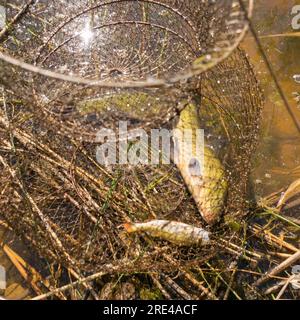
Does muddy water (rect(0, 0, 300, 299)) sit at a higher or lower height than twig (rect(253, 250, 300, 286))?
higher

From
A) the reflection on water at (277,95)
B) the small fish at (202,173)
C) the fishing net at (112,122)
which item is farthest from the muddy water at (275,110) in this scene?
the small fish at (202,173)

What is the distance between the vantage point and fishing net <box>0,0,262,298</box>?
2.90 m

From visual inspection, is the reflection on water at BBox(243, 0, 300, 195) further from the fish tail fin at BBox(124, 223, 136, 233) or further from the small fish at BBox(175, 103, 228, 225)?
the fish tail fin at BBox(124, 223, 136, 233)

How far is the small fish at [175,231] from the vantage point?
9.34ft

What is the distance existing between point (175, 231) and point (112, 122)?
79 cm

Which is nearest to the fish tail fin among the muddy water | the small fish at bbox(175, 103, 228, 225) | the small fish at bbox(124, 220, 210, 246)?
the small fish at bbox(124, 220, 210, 246)

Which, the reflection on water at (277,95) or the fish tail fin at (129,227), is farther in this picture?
the reflection on water at (277,95)

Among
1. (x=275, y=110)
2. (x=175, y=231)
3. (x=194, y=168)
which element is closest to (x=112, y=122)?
(x=194, y=168)

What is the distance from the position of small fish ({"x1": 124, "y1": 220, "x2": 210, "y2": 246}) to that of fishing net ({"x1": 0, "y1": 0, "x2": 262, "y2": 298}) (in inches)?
3.3

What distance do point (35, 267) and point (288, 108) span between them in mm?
2092

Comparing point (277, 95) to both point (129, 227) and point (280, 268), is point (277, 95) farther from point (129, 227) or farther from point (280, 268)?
point (129, 227)

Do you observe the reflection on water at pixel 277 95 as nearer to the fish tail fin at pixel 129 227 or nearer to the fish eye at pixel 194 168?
the fish eye at pixel 194 168

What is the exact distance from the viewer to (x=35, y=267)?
3.08m

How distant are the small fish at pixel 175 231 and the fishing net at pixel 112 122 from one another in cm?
8
